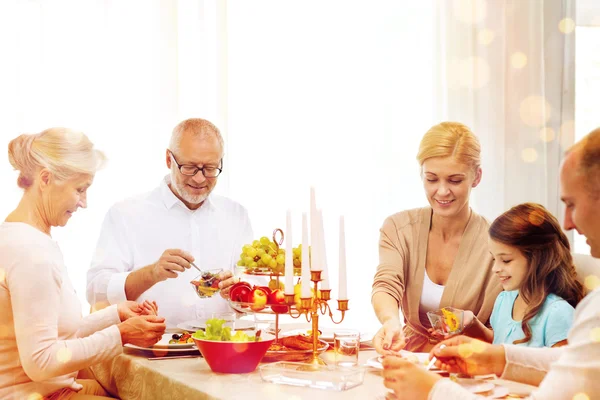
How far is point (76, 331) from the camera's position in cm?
209

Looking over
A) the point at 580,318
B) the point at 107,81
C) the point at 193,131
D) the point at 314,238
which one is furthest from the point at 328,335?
the point at 107,81

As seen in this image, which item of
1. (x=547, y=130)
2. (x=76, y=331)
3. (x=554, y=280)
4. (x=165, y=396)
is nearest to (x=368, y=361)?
(x=165, y=396)

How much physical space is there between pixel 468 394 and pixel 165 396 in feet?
2.79

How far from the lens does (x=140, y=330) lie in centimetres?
204

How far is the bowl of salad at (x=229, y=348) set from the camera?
6.01ft

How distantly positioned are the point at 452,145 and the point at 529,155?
1.98 metres

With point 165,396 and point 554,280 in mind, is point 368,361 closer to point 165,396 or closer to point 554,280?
point 165,396

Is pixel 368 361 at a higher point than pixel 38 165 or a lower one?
lower

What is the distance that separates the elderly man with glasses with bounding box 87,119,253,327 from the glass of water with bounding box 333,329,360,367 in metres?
0.95

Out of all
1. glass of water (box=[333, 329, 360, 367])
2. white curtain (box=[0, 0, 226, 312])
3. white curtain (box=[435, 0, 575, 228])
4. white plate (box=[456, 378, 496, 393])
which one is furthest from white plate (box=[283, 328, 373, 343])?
white curtain (box=[435, 0, 575, 228])

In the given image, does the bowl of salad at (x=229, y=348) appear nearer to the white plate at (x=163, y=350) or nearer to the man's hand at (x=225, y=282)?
the white plate at (x=163, y=350)

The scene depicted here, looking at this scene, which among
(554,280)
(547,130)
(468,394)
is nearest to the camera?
(468,394)

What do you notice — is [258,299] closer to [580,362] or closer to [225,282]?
[225,282]

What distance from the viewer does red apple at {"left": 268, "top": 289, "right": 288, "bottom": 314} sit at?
198 centimetres
